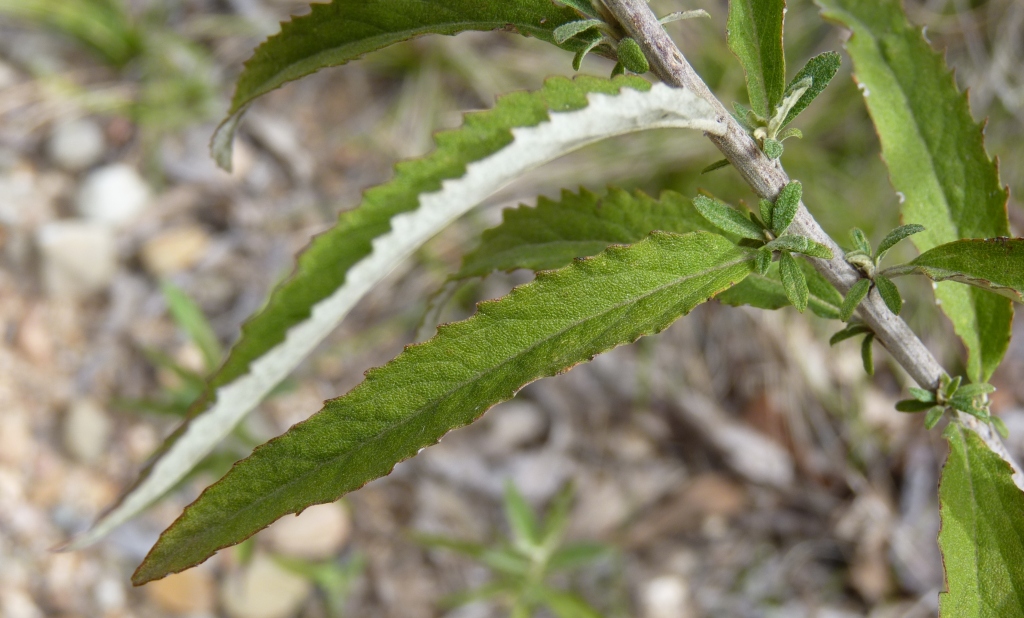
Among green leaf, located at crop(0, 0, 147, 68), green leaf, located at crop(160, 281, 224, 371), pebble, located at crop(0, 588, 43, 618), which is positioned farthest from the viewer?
green leaf, located at crop(0, 0, 147, 68)

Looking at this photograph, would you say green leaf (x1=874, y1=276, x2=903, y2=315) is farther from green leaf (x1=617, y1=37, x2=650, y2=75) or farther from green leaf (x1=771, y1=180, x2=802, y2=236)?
green leaf (x1=617, y1=37, x2=650, y2=75)

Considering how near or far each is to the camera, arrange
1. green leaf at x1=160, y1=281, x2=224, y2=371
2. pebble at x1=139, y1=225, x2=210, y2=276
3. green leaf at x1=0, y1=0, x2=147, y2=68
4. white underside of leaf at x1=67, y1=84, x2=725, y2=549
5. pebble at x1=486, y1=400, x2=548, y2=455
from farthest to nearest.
Answer: green leaf at x1=0, y1=0, x2=147, y2=68 → pebble at x1=139, y1=225, x2=210, y2=276 → pebble at x1=486, y1=400, x2=548, y2=455 → green leaf at x1=160, y1=281, x2=224, y2=371 → white underside of leaf at x1=67, y1=84, x2=725, y2=549

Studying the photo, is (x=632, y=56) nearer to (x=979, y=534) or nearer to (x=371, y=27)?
(x=371, y=27)

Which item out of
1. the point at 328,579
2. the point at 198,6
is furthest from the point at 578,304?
the point at 198,6

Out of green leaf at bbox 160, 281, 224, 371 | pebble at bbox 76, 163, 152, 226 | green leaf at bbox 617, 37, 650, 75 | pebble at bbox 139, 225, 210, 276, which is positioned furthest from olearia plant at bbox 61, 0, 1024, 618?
pebble at bbox 76, 163, 152, 226

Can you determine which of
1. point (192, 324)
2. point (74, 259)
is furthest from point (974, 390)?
point (74, 259)

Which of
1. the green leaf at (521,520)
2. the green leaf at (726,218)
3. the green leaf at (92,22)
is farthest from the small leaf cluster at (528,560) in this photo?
the green leaf at (92,22)
